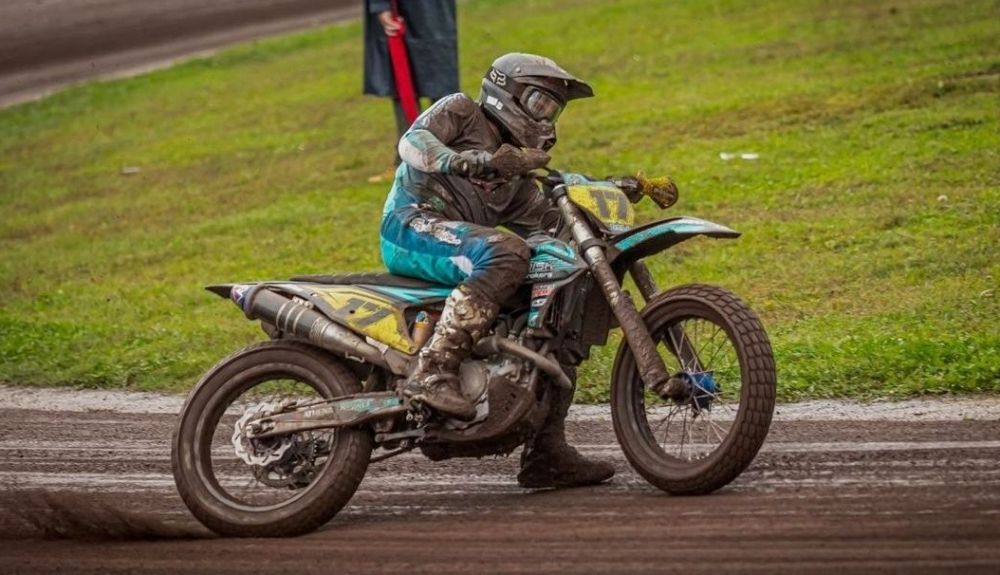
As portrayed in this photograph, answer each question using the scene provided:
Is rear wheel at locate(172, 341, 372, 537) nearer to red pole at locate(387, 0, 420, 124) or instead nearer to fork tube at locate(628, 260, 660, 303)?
fork tube at locate(628, 260, 660, 303)

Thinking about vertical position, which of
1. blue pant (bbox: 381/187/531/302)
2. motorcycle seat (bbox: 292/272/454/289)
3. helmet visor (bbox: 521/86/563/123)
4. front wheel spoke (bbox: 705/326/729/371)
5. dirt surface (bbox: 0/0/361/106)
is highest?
helmet visor (bbox: 521/86/563/123)

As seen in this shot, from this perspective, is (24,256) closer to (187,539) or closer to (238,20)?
(187,539)

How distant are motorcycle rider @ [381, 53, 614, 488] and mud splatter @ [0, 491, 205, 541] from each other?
1146 millimetres

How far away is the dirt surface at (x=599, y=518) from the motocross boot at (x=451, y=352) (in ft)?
1.54

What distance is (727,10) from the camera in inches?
842

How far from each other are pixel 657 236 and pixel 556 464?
1.15 meters

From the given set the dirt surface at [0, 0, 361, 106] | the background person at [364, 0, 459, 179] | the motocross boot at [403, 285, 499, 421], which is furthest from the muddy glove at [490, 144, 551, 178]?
the dirt surface at [0, 0, 361, 106]

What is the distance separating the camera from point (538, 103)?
7375 millimetres

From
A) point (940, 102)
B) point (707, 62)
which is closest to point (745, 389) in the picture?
point (940, 102)

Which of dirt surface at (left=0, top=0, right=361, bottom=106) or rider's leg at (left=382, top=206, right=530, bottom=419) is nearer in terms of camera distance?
rider's leg at (left=382, top=206, right=530, bottom=419)

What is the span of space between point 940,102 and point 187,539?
404 inches

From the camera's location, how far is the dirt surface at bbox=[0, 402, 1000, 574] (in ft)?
19.4

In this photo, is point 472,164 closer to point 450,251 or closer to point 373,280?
point 450,251

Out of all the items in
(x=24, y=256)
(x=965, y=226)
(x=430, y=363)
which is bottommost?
(x=24, y=256)
